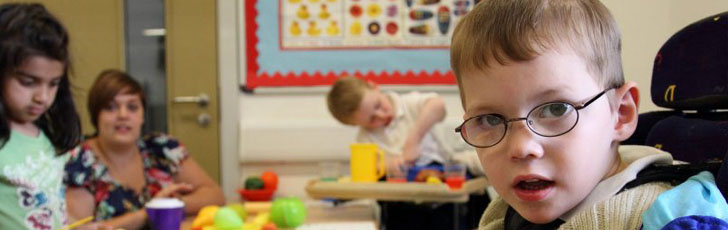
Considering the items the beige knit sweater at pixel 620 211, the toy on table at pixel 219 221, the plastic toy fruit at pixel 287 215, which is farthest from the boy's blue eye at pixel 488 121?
the plastic toy fruit at pixel 287 215

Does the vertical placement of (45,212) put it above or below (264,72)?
below

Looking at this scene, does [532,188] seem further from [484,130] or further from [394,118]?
[394,118]

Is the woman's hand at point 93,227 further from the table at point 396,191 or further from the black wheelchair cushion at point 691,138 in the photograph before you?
the black wheelchair cushion at point 691,138

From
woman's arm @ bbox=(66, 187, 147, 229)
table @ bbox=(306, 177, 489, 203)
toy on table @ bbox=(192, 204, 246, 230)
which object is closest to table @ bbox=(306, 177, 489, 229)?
table @ bbox=(306, 177, 489, 203)

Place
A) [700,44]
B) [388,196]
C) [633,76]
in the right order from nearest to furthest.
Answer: [700,44]
[633,76]
[388,196]

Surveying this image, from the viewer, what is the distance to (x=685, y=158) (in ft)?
2.91

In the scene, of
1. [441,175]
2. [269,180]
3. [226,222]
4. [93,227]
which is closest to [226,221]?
[226,222]

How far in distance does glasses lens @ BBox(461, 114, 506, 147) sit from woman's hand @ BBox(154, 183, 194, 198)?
5.38 ft

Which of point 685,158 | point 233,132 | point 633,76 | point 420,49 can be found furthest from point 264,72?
point 685,158

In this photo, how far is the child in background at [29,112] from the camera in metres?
1.51

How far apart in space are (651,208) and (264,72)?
2686 millimetres

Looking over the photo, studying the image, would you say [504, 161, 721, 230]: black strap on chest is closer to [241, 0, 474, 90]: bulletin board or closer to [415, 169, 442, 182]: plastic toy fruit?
[415, 169, 442, 182]: plastic toy fruit

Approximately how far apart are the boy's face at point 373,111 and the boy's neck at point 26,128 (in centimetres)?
116

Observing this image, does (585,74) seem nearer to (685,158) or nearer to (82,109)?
(685,158)
